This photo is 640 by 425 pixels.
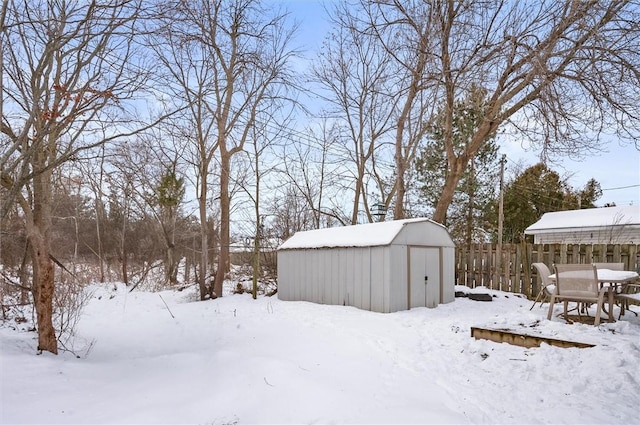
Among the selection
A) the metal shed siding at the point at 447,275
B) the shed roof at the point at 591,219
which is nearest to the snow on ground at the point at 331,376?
the metal shed siding at the point at 447,275

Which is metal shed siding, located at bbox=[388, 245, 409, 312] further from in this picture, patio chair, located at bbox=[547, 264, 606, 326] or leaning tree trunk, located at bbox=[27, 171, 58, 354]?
leaning tree trunk, located at bbox=[27, 171, 58, 354]

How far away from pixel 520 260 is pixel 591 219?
10.7 meters

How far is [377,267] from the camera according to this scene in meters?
Answer: 7.45

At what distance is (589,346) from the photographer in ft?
13.6

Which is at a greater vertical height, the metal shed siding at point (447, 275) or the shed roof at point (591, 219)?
the shed roof at point (591, 219)

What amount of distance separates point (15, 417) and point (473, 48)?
20.2 ft

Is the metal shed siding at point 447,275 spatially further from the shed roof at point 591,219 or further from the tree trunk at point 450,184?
the shed roof at point 591,219

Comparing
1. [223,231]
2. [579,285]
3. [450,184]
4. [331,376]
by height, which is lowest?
[331,376]

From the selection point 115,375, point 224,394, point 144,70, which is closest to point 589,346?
point 224,394

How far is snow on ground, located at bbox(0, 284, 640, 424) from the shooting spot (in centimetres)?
300

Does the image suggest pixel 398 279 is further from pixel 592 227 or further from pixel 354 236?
pixel 592 227

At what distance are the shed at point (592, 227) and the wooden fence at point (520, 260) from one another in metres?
8.50

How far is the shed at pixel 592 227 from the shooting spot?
52.3 feet

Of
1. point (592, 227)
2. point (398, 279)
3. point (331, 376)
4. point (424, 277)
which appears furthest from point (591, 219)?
point (331, 376)
